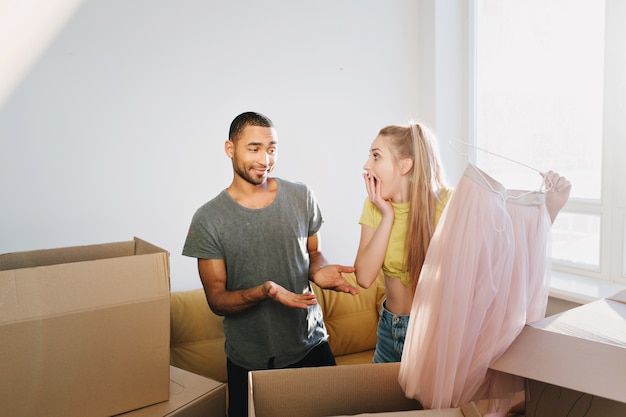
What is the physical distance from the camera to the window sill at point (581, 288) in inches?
83.4

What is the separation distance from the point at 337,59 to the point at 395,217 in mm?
1366

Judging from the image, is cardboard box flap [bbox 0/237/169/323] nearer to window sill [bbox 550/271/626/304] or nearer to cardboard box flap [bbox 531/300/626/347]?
cardboard box flap [bbox 531/300/626/347]

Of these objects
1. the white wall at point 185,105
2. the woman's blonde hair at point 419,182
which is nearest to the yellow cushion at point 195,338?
the white wall at point 185,105

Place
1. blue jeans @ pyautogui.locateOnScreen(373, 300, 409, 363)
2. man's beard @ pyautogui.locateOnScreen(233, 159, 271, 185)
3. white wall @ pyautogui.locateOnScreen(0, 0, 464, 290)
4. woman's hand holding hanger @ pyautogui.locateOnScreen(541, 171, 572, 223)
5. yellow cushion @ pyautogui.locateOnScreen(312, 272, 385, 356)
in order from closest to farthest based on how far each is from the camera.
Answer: woman's hand holding hanger @ pyautogui.locateOnScreen(541, 171, 572, 223), blue jeans @ pyautogui.locateOnScreen(373, 300, 409, 363), man's beard @ pyautogui.locateOnScreen(233, 159, 271, 185), white wall @ pyautogui.locateOnScreen(0, 0, 464, 290), yellow cushion @ pyautogui.locateOnScreen(312, 272, 385, 356)

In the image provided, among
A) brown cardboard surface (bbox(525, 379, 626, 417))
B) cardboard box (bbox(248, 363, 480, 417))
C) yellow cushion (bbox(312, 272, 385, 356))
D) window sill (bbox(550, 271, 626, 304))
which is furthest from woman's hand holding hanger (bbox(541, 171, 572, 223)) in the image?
yellow cushion (bbox(312, 272, 385, 356))

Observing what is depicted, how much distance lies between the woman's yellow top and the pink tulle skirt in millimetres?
487

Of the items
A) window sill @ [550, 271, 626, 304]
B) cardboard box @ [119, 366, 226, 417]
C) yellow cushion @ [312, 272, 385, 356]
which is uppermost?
window sill @ [550, 271, 626, 304]

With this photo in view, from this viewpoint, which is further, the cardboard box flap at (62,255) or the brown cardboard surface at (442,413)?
the cardboard box flap at (62,255)

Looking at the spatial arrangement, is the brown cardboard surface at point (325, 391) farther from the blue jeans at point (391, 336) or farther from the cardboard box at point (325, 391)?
the blue jeans at point (391, 336)

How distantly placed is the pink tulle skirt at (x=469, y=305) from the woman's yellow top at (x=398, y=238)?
0.49m

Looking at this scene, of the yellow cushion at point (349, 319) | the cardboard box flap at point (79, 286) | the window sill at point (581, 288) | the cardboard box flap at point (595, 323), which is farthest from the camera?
the yellow cushion at point (349, 319)

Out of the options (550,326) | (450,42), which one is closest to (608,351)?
(550,326)

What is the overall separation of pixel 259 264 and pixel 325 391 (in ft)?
2.34

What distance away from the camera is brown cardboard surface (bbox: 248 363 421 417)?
2.88ft
